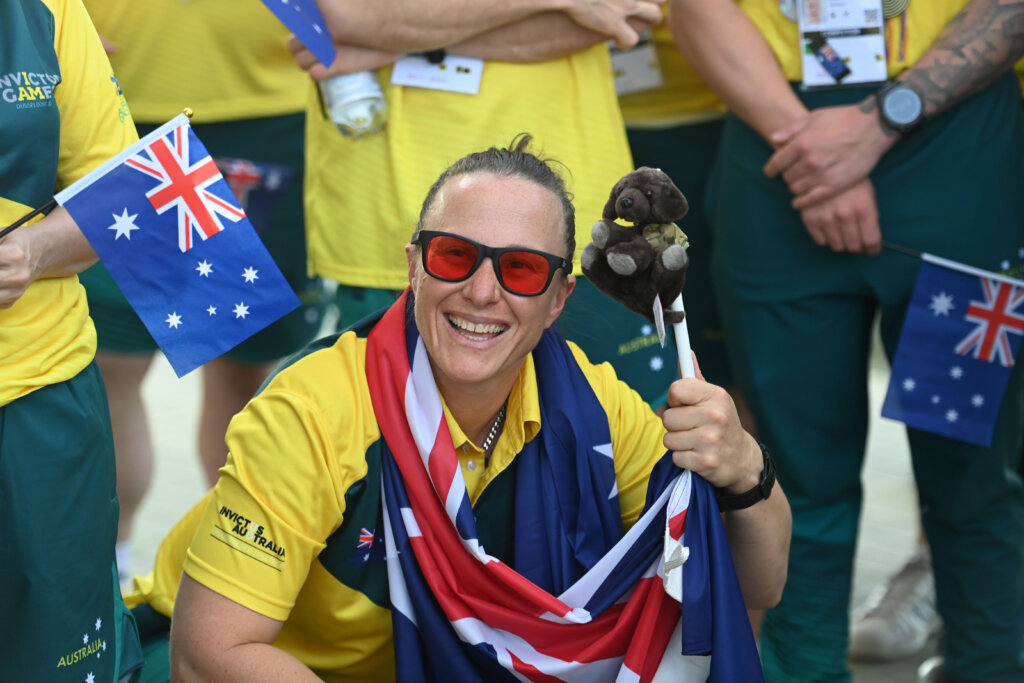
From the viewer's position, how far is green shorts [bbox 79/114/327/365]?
127 inches

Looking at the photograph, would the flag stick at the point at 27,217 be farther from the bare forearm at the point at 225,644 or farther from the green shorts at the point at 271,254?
the green shorts at the point at 271,254

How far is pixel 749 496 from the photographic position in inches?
77.4

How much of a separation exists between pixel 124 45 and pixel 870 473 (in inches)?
121

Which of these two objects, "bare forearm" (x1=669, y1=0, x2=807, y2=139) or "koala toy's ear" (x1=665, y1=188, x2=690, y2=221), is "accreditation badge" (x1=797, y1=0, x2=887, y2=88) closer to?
"bare forearm" (x1=669, y1=0, x2=807, y2=139)

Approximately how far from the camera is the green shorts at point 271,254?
3.23 meters

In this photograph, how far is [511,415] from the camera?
6.89 feet

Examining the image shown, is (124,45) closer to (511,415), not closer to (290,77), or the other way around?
(290,77)

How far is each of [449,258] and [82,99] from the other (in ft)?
2.06

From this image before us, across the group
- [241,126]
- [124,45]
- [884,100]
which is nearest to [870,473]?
[884,100]

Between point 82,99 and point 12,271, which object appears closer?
point 12,271

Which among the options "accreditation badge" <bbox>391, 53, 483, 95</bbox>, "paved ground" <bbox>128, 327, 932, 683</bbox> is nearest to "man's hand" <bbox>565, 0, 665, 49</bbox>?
"accreditation badge" <bbox>391, 53, 483, 95</bbox>

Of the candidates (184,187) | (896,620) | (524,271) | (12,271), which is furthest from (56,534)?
(896,620)

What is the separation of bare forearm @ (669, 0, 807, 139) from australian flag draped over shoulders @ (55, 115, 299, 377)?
1.15 metres

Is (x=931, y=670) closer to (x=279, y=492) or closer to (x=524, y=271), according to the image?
(x=524, y=271)
